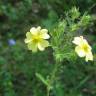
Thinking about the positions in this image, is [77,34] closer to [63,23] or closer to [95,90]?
[63,23]

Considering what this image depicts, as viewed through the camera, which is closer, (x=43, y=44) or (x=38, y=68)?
(x=43, y=44)

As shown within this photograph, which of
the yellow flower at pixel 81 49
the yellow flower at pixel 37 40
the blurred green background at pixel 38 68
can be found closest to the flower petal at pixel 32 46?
the yellow flower at pixel 37 40

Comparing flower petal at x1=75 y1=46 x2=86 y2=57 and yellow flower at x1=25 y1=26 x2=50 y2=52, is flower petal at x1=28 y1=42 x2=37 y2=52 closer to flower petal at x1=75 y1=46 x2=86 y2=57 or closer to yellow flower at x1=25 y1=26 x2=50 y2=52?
yellow flower at x1=25 y1=26 x2=50 y2=52

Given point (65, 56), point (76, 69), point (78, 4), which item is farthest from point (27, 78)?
point (65, 56)

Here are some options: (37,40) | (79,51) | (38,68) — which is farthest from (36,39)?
(38,68)

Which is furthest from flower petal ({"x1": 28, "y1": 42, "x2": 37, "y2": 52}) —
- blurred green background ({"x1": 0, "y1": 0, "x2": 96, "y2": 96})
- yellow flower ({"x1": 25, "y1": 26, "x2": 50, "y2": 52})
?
blurred green background ({"x1": 0, "y1": 0, "x2": 96, "y2": 96})

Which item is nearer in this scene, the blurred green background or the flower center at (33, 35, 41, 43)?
the flower center at (33, 35, 41, 43)

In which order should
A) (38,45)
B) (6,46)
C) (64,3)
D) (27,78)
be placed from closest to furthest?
1. (38,45)
2. (64,3)
3. (27,78)
4. (6,46)

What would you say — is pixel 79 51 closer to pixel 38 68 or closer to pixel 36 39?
pixel 36 39
